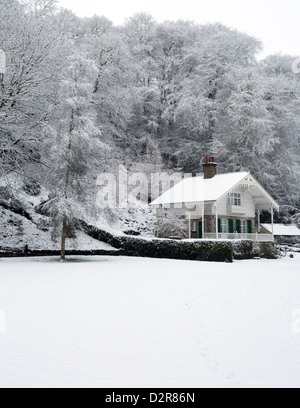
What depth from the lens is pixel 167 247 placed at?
77.8 feet

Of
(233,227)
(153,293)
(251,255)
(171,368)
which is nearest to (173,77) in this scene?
(233,227)

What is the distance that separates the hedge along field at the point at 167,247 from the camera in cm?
2178

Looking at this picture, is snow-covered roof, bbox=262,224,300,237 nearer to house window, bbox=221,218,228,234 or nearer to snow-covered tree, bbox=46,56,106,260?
house window, bbox=221,218,228,234

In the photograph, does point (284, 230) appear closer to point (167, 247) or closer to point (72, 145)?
point (167, 247)

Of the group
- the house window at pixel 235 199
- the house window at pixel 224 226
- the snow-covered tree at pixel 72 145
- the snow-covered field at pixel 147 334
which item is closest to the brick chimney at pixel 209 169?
the house window at pixel 235 199

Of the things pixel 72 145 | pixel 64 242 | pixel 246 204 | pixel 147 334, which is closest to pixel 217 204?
pixel 246 204

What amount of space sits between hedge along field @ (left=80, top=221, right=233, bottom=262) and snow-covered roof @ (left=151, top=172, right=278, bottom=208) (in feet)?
18.5

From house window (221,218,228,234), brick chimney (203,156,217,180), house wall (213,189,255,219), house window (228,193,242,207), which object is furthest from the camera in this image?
brick chimney (203,156,217,180)

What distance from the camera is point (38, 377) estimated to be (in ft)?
16.1

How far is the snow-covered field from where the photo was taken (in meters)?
5.01

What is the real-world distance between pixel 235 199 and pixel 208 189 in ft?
8.95

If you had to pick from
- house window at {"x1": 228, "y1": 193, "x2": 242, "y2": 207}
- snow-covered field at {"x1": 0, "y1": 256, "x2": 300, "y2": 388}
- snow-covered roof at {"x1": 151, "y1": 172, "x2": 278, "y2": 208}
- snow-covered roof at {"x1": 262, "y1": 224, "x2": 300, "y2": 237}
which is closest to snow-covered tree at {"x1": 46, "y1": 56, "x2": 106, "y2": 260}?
snow-covered field at {"x1": 0, "y1": 256, "x2": 300, "y2": 388}

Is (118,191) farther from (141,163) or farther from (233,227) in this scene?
(233,227)
